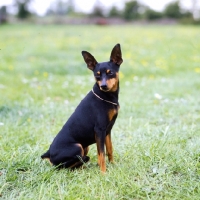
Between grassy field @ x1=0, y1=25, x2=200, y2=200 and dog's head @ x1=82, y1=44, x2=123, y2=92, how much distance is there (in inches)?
33.4

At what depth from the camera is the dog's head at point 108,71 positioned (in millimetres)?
3324

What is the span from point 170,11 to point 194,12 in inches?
126

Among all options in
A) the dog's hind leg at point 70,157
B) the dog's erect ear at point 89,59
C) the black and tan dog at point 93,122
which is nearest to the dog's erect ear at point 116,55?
the black and tan dog at point 93,122

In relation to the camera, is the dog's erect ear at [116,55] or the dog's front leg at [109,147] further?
the dog's front leg at [109,147]

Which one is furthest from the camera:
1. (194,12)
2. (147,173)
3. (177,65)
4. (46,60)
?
(194,12)

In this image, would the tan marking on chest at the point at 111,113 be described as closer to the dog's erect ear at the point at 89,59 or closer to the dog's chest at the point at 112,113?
the dog's chest at the point at 112,113

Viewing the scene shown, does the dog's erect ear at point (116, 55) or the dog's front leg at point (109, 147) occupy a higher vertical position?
the dog's erect ear at point (116, 55)

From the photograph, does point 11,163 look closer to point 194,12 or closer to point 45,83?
point 45,83

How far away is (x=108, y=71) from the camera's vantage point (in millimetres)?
3383

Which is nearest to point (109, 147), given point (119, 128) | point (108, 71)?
point (108, 71)

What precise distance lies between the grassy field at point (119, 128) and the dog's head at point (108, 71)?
2.78 feet

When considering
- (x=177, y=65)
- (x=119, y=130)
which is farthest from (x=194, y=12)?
(x=119, y=130)

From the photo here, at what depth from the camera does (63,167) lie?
349 centimetres

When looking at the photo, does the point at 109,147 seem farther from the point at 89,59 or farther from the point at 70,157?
the point at 89,59
